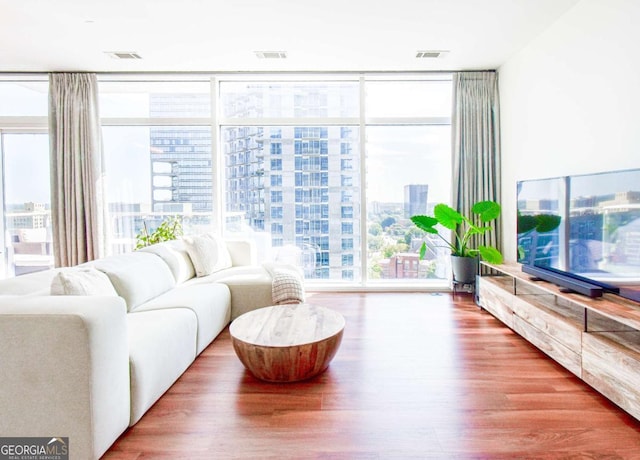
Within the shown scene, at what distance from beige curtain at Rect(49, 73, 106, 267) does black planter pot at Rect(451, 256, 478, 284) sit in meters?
4.36

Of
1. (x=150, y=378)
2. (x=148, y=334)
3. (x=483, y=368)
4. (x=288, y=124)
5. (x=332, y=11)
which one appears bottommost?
(x=483, y=368)

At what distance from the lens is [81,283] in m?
2.09

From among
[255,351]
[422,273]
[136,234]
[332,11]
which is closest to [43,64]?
[136,234]

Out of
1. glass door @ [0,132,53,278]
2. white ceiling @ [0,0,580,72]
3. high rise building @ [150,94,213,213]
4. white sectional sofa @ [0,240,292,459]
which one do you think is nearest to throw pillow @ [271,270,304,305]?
white sectional sofa @ [0,240,292,459]

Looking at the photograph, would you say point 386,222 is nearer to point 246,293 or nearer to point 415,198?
point 415,198

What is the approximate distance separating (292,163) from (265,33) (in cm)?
168

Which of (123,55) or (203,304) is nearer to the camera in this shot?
(203,304)

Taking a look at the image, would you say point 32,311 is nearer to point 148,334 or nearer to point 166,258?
point 148,334

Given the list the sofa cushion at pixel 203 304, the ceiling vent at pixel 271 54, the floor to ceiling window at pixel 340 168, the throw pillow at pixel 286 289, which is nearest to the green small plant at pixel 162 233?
the floor to ceiling window at pixel 340 168

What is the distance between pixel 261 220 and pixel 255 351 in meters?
2.89

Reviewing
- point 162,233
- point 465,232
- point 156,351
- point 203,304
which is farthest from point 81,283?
point 465,232

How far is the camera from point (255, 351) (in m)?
2.20

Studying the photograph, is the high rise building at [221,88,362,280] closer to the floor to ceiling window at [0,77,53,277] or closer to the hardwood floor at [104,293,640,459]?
the hardwood floor at [104,293,640,459]

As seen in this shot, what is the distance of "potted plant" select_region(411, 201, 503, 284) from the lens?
4.07 meters
